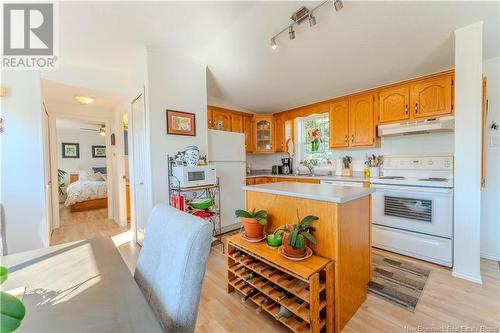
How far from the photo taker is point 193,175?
8.42 ft

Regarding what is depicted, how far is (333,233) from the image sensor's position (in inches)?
54.4

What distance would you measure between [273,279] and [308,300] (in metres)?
0.26

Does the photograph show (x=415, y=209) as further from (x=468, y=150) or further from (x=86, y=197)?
(x=86, y=197)

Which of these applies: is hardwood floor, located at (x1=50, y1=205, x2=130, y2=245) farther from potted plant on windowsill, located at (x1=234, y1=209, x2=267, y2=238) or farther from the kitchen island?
the kitchen island

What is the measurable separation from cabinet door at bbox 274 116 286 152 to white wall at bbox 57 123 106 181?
617 cm

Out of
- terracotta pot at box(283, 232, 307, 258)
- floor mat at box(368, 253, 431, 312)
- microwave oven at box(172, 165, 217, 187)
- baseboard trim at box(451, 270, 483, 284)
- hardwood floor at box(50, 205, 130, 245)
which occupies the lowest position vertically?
floor mat at box(368, 253, 431, 312)

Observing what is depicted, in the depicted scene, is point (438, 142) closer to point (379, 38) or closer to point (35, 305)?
point (379, 38)

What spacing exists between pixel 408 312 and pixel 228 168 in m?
2.59

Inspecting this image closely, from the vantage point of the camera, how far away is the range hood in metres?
2.46

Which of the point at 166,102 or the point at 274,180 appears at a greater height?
the point at 166,102

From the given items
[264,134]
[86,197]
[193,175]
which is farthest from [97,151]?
[193,175]

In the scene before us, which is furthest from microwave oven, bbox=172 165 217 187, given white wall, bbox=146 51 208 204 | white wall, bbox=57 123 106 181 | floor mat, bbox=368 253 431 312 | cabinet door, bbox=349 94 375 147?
white wall, bbox=57 123 106 181

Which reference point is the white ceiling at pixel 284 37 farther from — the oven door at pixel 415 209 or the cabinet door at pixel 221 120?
the oven door at pixel 415 209

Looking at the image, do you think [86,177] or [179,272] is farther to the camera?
[86,177]
